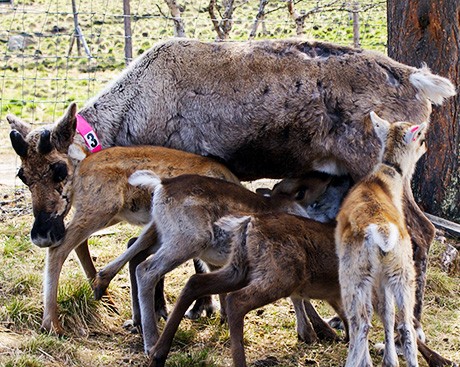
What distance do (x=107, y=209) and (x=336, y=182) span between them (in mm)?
1887

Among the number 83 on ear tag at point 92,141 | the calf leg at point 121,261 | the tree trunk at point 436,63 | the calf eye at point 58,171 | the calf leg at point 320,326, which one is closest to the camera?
the calf leg at point 121,261

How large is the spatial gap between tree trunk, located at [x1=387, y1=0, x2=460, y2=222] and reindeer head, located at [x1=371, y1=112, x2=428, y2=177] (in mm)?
2354

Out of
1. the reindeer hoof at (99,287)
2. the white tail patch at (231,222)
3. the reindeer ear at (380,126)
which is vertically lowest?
the reindeer hoof at (99,287)

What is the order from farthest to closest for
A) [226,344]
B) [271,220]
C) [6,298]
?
[6,298] < [226,344] < [271,220]

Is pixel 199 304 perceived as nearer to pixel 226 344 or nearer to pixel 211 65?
pixel 226 344

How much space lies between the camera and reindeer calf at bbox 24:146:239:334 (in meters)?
6.01

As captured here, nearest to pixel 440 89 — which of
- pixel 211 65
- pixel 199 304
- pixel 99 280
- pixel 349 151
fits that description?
pixel 349 151

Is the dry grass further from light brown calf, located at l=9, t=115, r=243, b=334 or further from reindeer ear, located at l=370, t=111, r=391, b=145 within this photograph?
reindeer ear, located at l=370, t=111, r=391, b=145

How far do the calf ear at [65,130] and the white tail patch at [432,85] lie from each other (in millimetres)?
2687

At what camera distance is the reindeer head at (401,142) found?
565cm

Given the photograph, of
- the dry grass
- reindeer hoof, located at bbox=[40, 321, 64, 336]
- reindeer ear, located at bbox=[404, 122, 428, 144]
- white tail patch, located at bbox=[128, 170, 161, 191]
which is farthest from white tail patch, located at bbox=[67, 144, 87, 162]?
reindeer ear, located at bbox=[404, 122, 428, 144]

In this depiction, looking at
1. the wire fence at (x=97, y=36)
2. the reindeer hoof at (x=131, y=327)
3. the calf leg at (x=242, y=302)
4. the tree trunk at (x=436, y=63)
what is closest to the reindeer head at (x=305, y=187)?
the calf leg at (x=242, y=302)

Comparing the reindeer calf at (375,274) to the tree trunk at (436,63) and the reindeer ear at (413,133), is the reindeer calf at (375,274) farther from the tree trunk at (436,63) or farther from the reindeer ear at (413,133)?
the tree trunk at (436,63)

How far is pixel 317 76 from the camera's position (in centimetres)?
642
